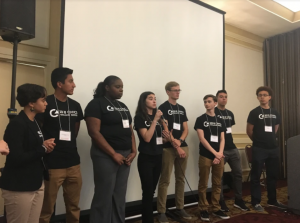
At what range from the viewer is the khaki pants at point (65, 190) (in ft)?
5.82

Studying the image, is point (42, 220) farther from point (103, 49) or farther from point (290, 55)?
point (290, 55)

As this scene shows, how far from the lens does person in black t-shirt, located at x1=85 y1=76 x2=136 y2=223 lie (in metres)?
1.96

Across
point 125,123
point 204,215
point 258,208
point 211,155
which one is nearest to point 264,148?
point 258,208

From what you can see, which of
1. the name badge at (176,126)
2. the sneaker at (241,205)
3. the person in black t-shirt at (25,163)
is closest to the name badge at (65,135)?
the person in black t-shirt at (25,163)

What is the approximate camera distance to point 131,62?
117 inches

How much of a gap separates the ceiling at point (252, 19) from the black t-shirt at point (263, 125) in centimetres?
204

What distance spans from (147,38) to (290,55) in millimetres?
3446

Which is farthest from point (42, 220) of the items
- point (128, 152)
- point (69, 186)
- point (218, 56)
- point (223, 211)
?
point (218, 56)

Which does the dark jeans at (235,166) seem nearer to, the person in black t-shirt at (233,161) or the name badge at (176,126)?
the person in black t-shirt at (233,161)

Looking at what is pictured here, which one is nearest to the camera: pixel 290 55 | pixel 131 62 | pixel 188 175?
pixel 131 62

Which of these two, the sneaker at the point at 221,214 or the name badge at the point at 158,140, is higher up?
the name badge at the point at 158,140

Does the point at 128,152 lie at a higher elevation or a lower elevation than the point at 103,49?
lower

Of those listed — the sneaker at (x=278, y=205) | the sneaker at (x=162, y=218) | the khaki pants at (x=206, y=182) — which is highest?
the khaki pants at (x=206, y=182)

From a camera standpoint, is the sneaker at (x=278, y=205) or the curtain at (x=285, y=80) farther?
the curtain at (x=285, y=80)
